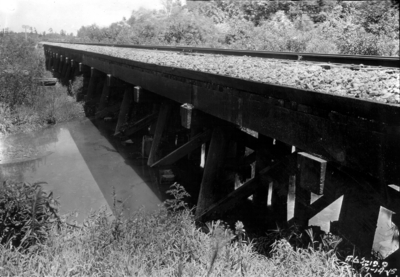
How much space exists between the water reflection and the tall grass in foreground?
1.16m

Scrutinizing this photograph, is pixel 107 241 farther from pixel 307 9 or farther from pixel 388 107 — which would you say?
pixel 307 9

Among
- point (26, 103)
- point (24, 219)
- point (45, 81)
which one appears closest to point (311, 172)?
point (24, 219)

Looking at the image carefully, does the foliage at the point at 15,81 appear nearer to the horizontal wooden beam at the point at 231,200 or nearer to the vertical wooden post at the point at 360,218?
the horizontal wooden beam at the point at 231,200

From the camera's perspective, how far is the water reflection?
555 cm

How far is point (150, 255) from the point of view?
3.08 meters

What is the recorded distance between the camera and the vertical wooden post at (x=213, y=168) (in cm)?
441

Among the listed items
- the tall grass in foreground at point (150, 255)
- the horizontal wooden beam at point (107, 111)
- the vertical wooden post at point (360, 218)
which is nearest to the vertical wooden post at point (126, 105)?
the horizontal wooden beam at point (107, 111)

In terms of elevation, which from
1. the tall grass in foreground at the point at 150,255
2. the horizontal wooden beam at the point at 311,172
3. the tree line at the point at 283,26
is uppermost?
the tree line at the point at 283,26

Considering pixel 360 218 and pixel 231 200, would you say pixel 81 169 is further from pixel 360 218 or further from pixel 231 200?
pixel 360 218

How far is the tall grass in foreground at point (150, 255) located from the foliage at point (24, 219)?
83 mm

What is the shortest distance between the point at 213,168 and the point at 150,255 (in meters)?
1.58

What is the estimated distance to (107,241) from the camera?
332 cm

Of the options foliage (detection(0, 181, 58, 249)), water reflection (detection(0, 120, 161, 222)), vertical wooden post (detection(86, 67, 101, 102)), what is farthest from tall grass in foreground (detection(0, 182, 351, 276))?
vertical wooden post (detection(86, 67, 101, 102))

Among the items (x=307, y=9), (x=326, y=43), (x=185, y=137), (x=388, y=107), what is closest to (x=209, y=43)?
(x=307, y=9)
